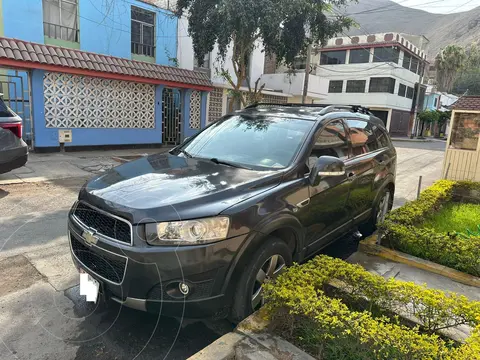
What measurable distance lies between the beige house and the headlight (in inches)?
347

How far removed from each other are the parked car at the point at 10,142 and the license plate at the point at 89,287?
14.2 feet

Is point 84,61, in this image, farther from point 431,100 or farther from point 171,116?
point 431,100

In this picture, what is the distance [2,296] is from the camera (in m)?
3.08

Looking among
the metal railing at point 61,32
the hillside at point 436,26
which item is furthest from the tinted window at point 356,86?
the hillside at point 436,26

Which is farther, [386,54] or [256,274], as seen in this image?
[386,54]

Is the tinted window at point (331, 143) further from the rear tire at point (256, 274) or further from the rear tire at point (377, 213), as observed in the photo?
the rear tire at point (377, 213)

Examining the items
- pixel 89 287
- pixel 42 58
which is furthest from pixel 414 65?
pixel 89 287

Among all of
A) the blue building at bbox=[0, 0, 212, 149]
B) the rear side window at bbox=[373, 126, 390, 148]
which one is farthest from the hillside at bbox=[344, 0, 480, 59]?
the rear side window at bbox=[373, 126, 390, 148]

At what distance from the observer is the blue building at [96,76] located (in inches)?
389

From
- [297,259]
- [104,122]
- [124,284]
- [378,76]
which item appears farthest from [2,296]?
[378,76]

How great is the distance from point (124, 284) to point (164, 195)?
25.6 inches

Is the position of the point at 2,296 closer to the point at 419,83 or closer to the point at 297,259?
the point at 297,259

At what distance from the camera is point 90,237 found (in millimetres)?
2541

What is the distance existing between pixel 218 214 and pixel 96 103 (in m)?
10.1
